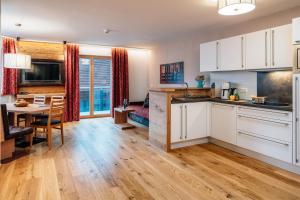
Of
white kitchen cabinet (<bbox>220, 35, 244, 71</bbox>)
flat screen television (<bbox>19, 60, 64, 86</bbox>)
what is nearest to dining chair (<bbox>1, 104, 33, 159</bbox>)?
flat screen television (<bbox>19, 60, 64, 86</bbox>)

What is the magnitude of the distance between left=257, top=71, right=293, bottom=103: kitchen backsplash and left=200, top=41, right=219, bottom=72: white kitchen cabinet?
82 cm

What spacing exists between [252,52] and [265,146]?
1.51 m

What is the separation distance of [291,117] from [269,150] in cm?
60

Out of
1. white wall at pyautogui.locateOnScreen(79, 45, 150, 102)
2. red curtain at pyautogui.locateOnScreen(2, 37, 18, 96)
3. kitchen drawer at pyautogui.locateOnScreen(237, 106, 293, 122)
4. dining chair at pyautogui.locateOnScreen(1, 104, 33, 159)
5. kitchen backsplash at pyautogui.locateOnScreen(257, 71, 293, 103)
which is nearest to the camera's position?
kitchen drawer at pyautogui.locateOnScreen(237, 106, 293, 122)

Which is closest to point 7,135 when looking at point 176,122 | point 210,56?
point 176,122

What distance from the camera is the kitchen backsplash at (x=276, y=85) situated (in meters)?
3.41

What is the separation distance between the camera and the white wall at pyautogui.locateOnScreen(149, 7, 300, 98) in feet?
12.3

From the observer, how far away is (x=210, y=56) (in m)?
4.32

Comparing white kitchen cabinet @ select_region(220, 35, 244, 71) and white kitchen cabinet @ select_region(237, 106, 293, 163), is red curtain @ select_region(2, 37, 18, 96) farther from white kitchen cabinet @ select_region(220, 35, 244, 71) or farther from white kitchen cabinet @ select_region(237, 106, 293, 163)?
white kitchen cabinet @ select_region(237, 106, 293, 163)

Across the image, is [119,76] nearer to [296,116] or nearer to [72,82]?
[72,82]

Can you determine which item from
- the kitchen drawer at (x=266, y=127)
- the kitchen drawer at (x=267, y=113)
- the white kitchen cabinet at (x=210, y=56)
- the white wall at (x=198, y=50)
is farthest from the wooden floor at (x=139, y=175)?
the white kitchen cabinet at (x=210, y=56)

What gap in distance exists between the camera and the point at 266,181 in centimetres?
263

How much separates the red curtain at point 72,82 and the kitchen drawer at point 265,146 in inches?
193

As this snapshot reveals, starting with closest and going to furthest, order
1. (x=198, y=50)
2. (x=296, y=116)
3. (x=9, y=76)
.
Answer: (x=296, y=116)
(x=198, y=50)
(x=9, y=76)
